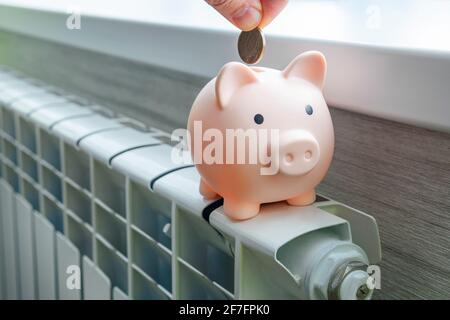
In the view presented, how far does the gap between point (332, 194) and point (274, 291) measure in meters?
0.09

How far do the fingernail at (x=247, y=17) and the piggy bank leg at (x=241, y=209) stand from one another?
0.12 m

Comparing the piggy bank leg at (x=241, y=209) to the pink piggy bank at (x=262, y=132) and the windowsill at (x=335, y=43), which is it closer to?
the pink piggy bank at (x=262, y=132)

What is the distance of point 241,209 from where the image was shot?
15.7 inches

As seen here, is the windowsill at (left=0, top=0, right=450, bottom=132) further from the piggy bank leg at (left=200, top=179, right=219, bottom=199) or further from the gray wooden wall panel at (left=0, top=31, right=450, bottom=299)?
the piggy bank leg at (left=200, top=179, right=219, bottom=199)

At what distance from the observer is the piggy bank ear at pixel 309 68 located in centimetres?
39

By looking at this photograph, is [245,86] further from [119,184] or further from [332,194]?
[119,184]

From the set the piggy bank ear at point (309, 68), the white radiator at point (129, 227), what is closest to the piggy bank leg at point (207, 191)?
the white radiator at point (129, 227)

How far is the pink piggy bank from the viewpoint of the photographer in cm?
36

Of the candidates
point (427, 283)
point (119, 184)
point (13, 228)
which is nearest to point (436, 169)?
point (427, 283)

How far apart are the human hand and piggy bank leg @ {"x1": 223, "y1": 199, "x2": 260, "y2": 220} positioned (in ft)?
0.40

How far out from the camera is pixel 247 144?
37cm

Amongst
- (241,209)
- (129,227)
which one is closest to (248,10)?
(241,209)

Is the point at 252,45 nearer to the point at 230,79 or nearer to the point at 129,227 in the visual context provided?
the point at 230,79

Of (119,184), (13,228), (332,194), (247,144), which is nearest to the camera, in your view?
(247,144)
